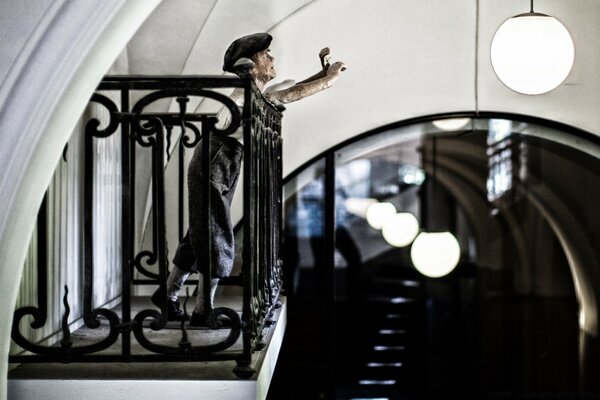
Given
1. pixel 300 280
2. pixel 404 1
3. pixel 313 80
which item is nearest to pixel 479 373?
pixel 300 280

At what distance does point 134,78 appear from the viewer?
4008mm

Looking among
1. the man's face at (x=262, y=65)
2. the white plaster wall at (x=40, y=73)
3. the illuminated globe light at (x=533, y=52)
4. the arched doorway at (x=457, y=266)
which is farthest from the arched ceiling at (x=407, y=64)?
the white plaster wall at (x=40, y=73)

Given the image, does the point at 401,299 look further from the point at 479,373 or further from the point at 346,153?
the point at 346,153

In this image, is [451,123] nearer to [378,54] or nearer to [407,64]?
[407,64]

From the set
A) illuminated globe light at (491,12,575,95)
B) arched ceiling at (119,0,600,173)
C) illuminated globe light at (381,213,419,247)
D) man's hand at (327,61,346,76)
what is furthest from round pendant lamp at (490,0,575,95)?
illuminated globe light at (381,213,419,247)

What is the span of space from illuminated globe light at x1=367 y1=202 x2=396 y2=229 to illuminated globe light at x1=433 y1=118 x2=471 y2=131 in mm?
1222

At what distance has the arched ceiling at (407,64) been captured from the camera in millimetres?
8867

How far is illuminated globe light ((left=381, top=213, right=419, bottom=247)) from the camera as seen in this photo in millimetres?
10076

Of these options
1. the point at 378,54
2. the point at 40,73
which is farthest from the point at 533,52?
the point at 40,73

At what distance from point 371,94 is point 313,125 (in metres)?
0.61

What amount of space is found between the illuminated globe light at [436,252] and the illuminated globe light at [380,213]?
0.46m

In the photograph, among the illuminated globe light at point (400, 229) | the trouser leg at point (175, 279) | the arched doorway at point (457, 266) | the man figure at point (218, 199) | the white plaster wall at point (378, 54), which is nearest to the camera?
the man figure at point (218, 199)

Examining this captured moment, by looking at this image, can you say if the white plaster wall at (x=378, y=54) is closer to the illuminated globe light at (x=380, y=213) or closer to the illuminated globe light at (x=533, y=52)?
the illuminated globe light at (x=380, y=213)

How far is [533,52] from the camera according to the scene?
659cm
